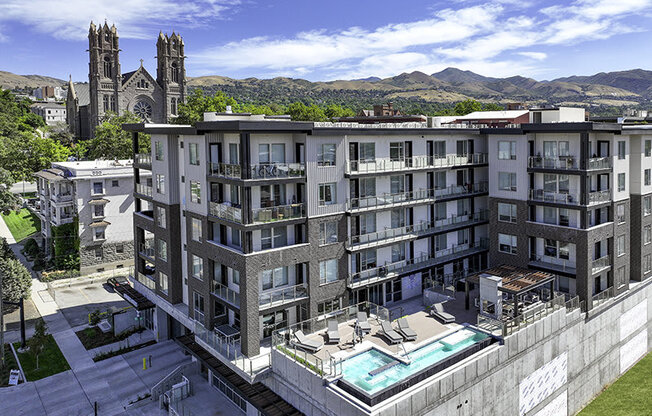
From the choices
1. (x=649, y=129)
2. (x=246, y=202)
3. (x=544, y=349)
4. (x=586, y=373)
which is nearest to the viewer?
(x=246, y=202)

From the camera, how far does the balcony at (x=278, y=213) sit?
1140 inches

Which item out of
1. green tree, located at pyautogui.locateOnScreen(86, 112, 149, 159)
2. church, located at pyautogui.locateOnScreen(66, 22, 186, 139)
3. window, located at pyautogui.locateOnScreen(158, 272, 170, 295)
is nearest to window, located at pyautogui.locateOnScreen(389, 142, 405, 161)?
window, located at pyautogui.locateOnScreen(158, 272, 170, 295)

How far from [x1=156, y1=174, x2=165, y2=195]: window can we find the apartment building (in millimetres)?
21989

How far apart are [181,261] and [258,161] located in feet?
38.9

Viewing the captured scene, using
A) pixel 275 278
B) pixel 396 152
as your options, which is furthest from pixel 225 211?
pixel 396 152

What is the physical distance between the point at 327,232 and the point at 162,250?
13998 mm

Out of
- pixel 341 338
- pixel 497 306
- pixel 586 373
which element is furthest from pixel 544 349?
pixel 341 338

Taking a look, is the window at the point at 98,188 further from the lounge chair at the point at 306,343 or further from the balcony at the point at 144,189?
the lounge chair at the point at 306,343

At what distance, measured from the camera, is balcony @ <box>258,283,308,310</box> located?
97.1 feet

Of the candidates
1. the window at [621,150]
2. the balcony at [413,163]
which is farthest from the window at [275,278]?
the window at [621,150]

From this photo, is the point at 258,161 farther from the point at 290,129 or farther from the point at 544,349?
the point at 544,349

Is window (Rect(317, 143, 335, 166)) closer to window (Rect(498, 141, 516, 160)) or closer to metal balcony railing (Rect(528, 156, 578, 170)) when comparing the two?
window (Rect(498, 141, 516, 160))

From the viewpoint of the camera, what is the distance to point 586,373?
115 feet

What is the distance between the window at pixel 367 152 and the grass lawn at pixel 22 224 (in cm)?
6029
